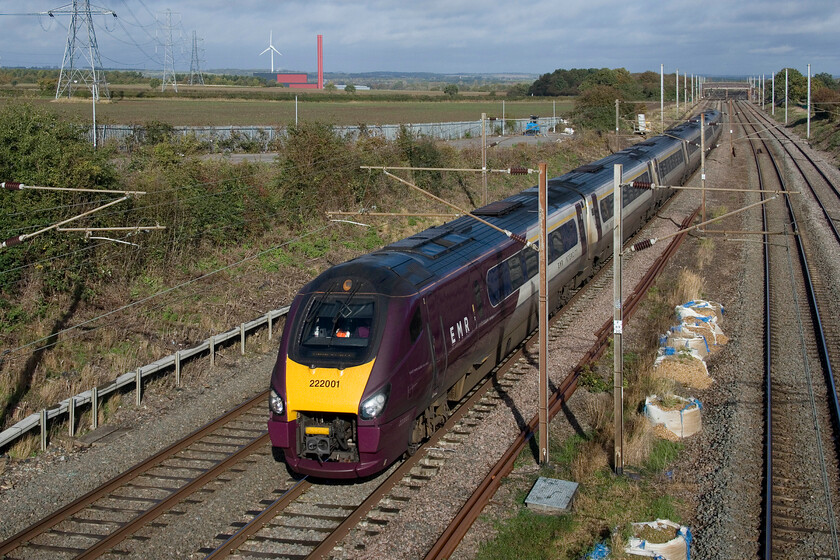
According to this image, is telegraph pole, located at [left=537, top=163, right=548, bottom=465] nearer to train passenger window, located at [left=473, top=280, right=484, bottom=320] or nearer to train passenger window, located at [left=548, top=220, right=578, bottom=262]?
train passenger window, located at [left=473, top=280, right=484, bottom=320]

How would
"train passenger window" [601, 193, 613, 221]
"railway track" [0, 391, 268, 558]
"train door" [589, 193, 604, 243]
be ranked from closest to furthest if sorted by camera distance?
1. "railway track" [0, 391, 268, 558]
2. "train door" [589, 193, 604, 243]
3. "train passenger window" [601, 193, 613, 221]

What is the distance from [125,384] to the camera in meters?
15.5

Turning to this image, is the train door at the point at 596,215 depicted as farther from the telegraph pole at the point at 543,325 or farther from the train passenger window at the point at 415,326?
the train passenger window at the point at 415,326

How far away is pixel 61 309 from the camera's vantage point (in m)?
19.0

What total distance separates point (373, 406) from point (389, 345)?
867 millimetres

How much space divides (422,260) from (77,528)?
20.9ft

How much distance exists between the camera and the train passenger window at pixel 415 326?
11.7 m

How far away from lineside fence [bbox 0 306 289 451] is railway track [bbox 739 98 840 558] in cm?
1100

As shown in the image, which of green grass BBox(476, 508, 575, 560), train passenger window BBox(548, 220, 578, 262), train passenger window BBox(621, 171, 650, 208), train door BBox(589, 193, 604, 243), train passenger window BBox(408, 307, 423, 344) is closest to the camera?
green grass BBox(476, 508, 575, 560)

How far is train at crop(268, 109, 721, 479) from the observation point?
11.1 meters

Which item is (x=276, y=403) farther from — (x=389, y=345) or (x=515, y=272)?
(x=515, y=272)

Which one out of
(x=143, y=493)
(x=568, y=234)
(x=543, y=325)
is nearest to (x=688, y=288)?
(x=568, y=234)

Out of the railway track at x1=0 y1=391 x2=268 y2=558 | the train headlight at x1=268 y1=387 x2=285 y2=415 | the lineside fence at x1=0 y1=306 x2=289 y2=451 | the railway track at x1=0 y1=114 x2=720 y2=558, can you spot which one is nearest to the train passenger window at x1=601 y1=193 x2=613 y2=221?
the lineside fence at x1=0 y1=306 x2=289 y2=451

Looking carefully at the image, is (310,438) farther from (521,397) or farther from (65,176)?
(65,176)
